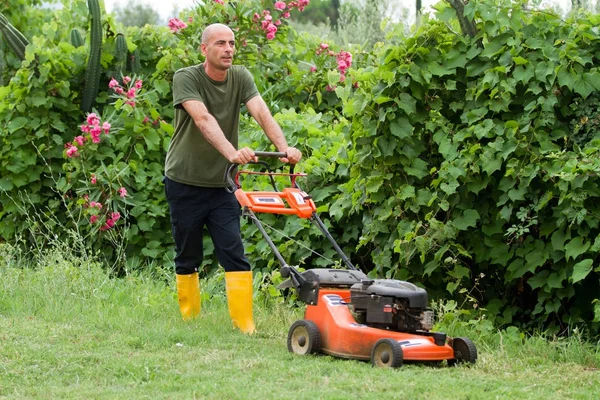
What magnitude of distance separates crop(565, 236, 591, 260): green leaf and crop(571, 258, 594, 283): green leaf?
0.22ft

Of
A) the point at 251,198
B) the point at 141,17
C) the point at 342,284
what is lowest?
the point at 342,284

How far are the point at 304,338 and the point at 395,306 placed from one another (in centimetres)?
66

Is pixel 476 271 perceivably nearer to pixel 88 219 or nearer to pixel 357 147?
pixel 357 147

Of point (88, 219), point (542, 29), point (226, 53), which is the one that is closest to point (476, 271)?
point (542, 29)

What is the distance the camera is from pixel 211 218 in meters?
6.83

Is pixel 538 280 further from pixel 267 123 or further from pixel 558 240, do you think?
pixel 267 123

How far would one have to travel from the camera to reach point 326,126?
922 centimetres

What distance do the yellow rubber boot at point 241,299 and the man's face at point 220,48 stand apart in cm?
138

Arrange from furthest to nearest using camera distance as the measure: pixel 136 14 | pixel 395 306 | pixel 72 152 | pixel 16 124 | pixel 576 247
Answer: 1. pixel 136 14
2. pixel 16 124
3. pixel 72 152
4. pixel 576 247
5. pixel 395 306

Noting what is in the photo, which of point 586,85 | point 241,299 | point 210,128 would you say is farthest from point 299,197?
point 586,85

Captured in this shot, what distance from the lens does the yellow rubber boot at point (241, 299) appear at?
6652mm

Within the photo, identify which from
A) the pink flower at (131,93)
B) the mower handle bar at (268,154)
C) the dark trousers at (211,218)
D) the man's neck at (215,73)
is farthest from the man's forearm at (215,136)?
the pink flower at (131,93)

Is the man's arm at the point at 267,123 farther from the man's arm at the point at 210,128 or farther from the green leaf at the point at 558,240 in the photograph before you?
the green leaf at the point at 558,240

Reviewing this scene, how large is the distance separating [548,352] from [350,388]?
154cm
